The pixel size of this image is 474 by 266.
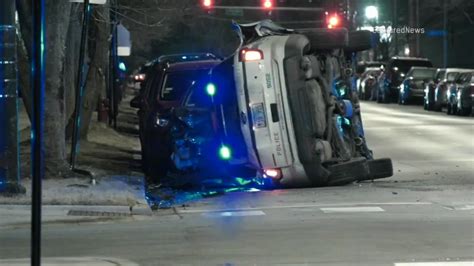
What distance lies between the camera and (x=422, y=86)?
37.8 m

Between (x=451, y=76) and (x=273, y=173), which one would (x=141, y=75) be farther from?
(x=273, y=173)

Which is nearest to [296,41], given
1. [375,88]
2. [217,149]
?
[217,149]

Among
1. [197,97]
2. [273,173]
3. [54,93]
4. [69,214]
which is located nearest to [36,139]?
[69,214]

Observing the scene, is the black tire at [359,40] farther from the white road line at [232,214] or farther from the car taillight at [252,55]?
the white road line at [232,214]

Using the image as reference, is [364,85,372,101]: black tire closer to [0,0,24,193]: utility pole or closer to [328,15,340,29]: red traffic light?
[328,15,340,29]: red traffic light

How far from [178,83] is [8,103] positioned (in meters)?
4.84

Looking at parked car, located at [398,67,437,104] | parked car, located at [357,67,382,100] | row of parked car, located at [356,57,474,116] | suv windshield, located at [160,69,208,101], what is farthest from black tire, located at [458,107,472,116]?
suv windshield, located at [160,69,208,101]

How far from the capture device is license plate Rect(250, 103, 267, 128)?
39.2 ft

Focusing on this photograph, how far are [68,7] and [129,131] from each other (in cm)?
1255

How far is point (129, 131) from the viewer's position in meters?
25.8

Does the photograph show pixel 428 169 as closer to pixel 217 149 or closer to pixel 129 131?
pixel 217 149

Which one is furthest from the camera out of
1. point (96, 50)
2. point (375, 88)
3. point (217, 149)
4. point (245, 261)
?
point (375, 88)

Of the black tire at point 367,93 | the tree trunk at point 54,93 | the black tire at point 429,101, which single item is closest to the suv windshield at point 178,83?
the tree trunk at point 54,93

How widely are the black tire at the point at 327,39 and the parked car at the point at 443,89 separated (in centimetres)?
2042
